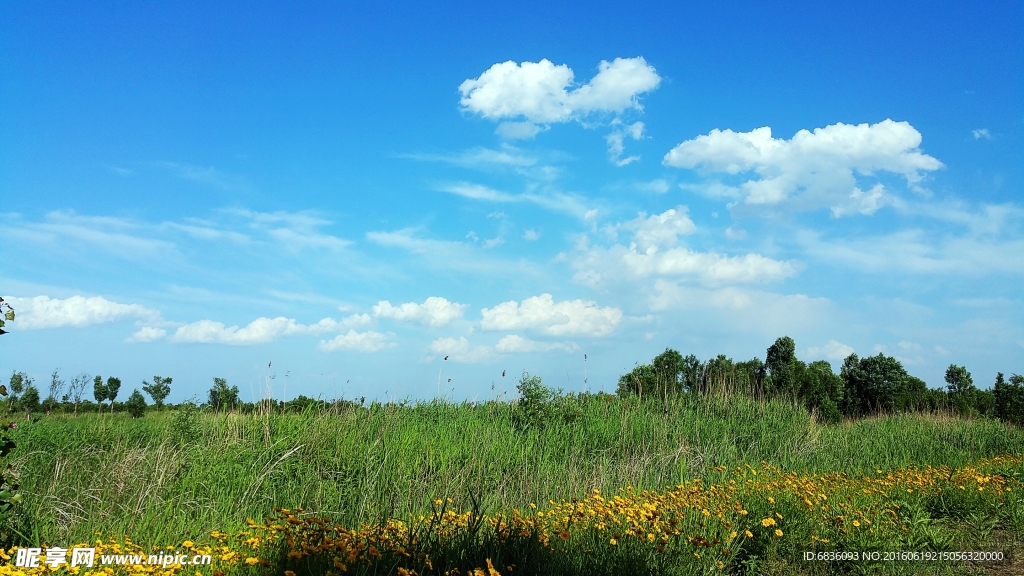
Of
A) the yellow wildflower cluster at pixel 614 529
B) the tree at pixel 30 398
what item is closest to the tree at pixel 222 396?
the tree at pixel 30 398

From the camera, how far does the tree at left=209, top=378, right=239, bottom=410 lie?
11.0 metres

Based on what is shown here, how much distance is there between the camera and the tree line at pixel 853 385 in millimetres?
20969

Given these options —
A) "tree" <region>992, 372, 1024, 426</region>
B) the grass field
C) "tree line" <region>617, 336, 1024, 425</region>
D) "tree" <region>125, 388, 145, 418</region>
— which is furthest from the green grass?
"tree" <region>992, 372, 1024, 426</region>

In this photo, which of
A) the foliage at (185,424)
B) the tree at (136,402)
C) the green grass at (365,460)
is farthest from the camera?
the tree at (136,402)

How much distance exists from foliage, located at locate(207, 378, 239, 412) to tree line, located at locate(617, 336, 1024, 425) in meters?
11.7

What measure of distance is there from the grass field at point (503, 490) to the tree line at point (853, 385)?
23.0 feet

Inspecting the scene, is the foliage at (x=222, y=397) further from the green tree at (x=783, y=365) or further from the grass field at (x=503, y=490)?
the green tree at (x=783, y=365)

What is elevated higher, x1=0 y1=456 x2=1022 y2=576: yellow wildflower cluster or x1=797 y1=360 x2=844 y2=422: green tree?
x1=797 y1=360 x2=844 y2=422: green tree

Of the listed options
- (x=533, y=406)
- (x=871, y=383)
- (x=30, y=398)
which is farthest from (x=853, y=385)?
(x=30, y=398)

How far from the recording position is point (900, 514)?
6594 millimetres

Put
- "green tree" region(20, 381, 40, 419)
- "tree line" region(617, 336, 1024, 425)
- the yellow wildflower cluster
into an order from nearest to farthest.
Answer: the yellow wildflower cluster
"green tree" region(20, 381, 40, 419)
"tree line" region(617, 336, 1024, 425)

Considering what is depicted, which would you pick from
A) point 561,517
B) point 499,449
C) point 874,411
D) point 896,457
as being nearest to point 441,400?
point 499,449

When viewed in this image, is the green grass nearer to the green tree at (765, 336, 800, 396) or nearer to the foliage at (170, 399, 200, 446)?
the foliage at (170, 399, 200, 446)

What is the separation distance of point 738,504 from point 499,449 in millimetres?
4644
